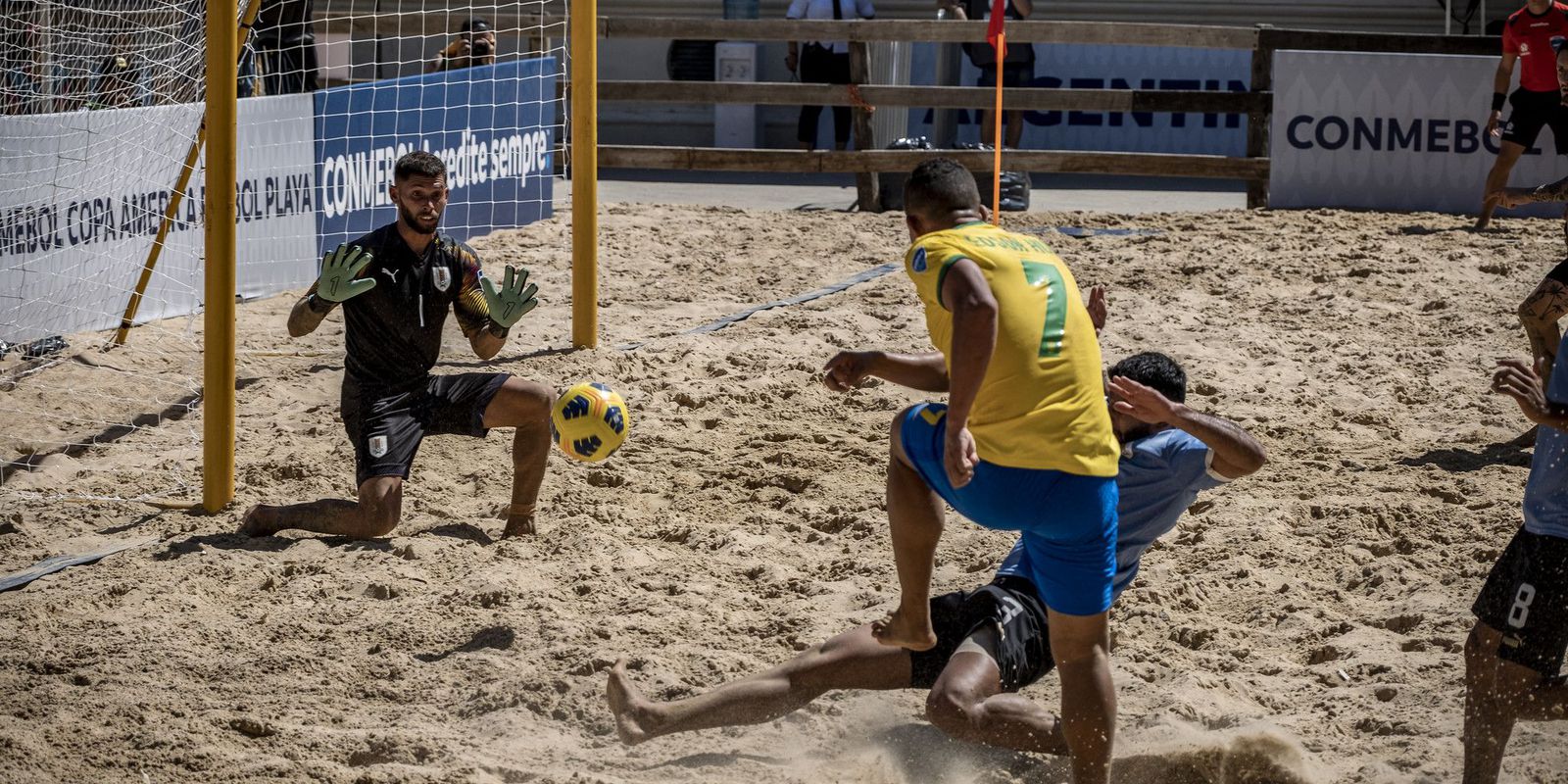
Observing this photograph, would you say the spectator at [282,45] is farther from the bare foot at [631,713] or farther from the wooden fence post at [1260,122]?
the bare foot at [631,713]

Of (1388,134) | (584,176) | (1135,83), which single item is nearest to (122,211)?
(584,176)

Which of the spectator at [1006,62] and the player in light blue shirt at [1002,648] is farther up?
the spectator at [1006,62]

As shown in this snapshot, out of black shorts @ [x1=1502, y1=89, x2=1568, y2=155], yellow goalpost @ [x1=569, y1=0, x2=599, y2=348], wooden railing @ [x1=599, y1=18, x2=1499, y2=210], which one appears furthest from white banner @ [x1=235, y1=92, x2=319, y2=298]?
black shorts @ [x1=1502, y1=89, x2=1568, y2=155]

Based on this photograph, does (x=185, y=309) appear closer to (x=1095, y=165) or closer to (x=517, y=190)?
(x=517, y=190)

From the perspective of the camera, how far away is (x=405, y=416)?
5832 mm

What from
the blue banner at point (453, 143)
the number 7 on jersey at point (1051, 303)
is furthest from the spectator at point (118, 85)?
the number 7 on jersey at point (1051, 303)

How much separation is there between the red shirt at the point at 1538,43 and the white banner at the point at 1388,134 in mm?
687

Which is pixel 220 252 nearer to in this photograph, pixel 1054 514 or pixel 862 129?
pixel 1054 514

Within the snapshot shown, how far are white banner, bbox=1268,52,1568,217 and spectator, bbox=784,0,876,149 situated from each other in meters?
4.17

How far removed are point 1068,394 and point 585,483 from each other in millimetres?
3329

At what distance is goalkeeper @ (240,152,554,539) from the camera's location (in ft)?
18.9

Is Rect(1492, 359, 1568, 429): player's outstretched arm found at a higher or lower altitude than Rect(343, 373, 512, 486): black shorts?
higher

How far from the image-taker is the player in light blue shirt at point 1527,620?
3.73 meters

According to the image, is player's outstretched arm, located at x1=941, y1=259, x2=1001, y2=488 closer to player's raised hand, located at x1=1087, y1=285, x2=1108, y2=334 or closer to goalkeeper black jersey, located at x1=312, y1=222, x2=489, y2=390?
player's raised hand, located at x1=1087, y1=285, x2=1108, y2=334
